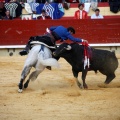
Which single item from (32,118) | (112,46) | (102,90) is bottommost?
(112,46)

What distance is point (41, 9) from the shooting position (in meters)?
15.9

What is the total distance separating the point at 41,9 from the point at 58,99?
7.88 metres

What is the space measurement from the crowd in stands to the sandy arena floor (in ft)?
15.2

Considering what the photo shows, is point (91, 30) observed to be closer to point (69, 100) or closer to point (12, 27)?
point (12, 27)

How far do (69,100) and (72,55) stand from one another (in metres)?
1.21

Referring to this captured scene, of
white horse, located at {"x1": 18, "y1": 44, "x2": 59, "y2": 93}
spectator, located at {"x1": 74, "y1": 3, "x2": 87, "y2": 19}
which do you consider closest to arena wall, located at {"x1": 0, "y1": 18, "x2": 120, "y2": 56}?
Result: spectator, located at {"x1": 74, "y1": 3, "x2": 87, "y2": 19}

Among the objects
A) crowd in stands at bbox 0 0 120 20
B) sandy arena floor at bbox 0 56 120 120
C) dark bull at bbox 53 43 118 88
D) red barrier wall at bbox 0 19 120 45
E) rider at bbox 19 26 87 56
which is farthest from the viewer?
crowd in stands at bbox 0 0 120 20

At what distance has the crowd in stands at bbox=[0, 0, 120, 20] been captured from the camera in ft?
51.3

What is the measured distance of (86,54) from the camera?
Result: 923cm

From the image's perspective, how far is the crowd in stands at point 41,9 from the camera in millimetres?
15648

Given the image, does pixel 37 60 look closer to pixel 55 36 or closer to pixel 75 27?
pixel 55 36

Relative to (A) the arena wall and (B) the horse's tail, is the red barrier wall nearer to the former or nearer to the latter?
(A) the arena wall

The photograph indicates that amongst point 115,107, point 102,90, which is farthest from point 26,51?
point 115,107

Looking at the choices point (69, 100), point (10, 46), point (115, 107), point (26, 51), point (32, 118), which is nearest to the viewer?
point (32, 118)
